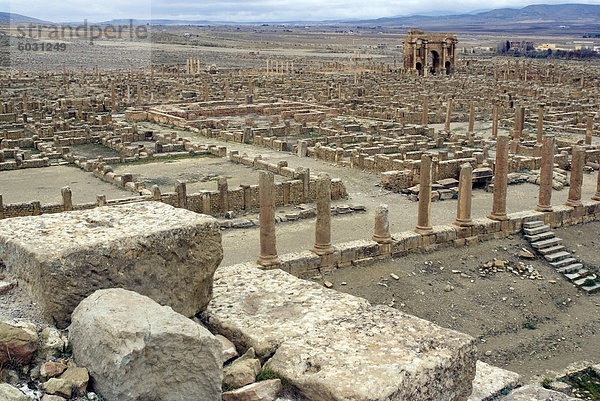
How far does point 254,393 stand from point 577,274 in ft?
39.3

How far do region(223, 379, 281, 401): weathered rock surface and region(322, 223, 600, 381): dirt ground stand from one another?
21.7 ft

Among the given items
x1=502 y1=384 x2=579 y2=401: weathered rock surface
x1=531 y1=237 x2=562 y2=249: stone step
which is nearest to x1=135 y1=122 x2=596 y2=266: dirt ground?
x1=531 y1=237 x2=562 y2=249: stone step

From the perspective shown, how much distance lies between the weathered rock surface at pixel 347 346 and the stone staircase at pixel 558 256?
9402mm

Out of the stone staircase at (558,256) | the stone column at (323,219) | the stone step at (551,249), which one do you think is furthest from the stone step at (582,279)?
the stone column at (323,219)

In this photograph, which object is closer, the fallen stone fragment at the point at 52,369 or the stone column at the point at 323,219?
the fallen stone fragment at the point at 52,369

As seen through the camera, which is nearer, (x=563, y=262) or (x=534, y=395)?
(x=534, y=395)

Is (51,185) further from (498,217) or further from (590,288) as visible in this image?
(590,288)

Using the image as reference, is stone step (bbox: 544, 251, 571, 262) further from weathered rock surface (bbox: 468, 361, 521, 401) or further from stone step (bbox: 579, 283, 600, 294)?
Result: weathered rock surface (bbox: 468, 361, 521, 401)

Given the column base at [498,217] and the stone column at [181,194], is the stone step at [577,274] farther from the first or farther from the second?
the stone column at [181,194]

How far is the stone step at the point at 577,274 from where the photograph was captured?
16281 mm

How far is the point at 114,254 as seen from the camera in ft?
22.7

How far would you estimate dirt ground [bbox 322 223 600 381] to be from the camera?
13008 millimetres

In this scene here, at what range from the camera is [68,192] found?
61.0ft

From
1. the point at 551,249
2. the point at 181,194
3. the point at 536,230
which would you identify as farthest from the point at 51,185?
the point at 551,249
